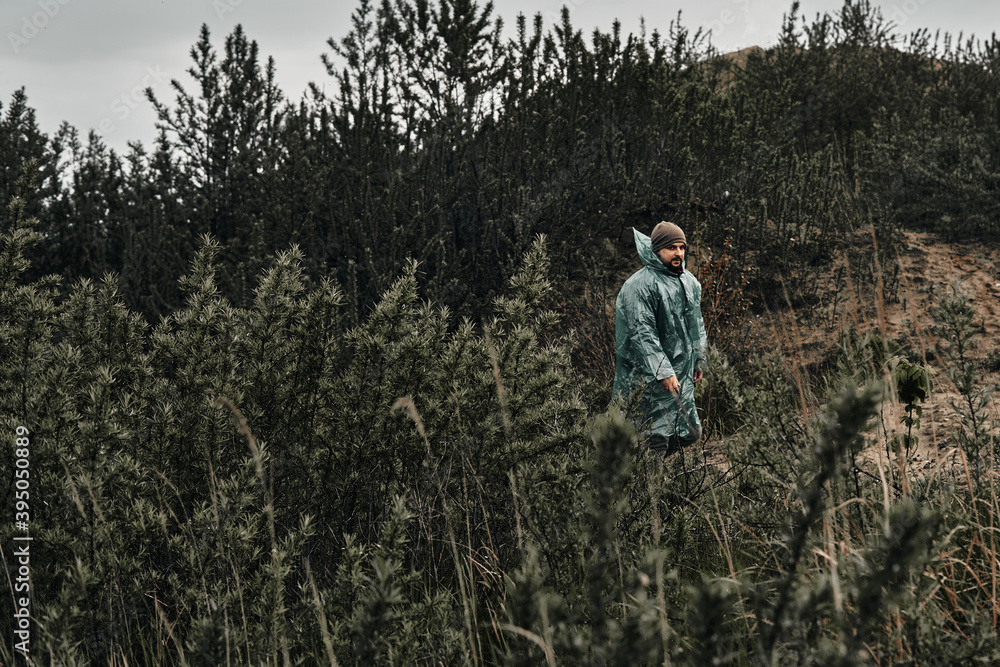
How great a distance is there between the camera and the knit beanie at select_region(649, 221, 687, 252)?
149 inches

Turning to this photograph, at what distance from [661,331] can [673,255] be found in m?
0.43

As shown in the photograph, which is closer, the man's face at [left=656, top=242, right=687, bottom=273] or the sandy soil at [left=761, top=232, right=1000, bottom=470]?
the man's face at [left=656, top=242, right=687, bottom=273]

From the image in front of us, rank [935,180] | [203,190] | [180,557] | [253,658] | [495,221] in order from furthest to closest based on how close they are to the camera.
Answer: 1. [935,180]
2. [203,190]
3. [495,221]
4. [180,557]
5. [253,658]

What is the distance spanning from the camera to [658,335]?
12.7 feet

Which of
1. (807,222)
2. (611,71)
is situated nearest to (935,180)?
(807,222)

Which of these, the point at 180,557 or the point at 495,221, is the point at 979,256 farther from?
the point at 180,557

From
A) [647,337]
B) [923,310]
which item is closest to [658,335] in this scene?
[647,337]

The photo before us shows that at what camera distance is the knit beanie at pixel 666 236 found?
379 cm

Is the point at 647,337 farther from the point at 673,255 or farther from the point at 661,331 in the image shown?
the point at 673,255

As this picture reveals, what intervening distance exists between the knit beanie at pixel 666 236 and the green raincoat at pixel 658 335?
0.07 metres

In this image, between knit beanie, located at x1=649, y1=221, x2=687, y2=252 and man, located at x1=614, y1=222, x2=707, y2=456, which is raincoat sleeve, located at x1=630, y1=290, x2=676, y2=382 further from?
knit beanie, located at x1=649, y1=221, x2=687, y2=252

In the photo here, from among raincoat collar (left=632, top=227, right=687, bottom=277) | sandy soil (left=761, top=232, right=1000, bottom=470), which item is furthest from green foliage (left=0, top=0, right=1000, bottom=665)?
raincoat collar (left=632, top=227, right=687, bottom=277)

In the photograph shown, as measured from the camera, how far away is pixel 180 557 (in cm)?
220

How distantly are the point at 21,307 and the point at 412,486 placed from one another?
1.57 meters
